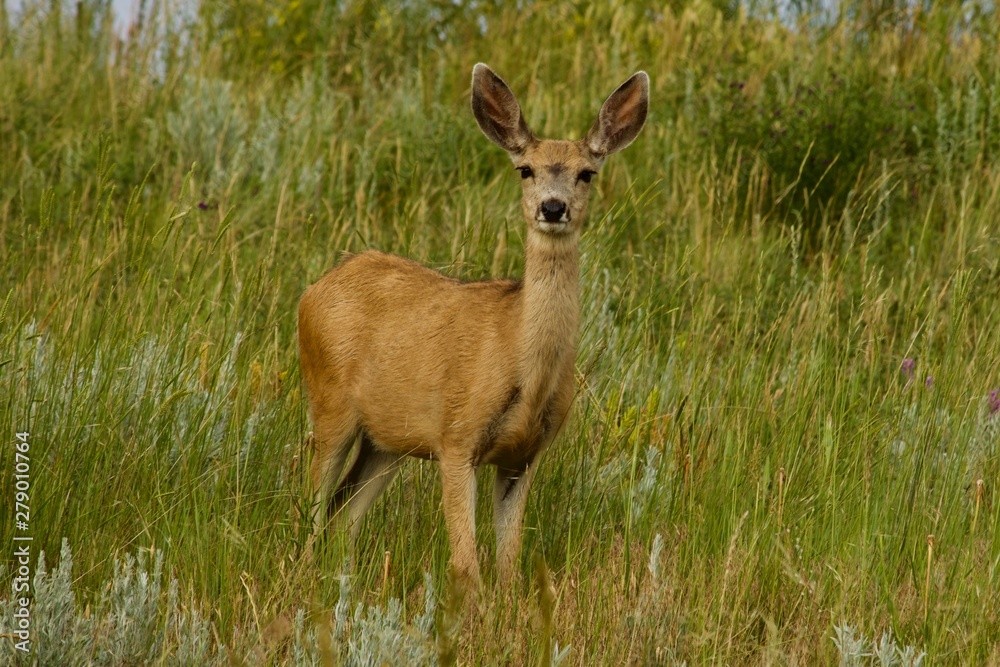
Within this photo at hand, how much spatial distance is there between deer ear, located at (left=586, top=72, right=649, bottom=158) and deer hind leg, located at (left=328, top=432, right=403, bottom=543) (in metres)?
1.50

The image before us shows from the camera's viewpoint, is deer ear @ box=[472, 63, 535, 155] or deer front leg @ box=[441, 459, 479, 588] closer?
deer front leg @ box=[441, 459, 479, 588]

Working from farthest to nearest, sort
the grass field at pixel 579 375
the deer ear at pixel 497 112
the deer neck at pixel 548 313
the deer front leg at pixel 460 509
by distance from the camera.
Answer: the deer ear at pixel 497 112, the deer neck at pixel 548 313, the deer front leg at pixel 460 509, the grass field at pixel 579 375

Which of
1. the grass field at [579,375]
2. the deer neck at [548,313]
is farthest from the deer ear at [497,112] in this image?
the deer neck at [548,313]

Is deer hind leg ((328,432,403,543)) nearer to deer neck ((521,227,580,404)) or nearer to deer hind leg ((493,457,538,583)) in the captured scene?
deer hind leg ((493,457,538,583))

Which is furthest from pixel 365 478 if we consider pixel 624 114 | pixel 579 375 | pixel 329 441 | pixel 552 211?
pixel 624 114

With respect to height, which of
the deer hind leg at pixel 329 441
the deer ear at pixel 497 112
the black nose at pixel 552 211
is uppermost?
the deer ear at pixel 497 112

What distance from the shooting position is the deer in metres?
4.56

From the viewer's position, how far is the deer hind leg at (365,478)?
16.9 ft

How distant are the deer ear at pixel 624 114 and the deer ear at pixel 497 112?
0.31m

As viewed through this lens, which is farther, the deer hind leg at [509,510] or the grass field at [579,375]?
the deer hind leg at [509,510]

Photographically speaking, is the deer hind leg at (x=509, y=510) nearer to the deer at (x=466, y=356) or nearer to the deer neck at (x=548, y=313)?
the deer at (x=466, y=356)

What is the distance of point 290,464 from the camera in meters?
5.12

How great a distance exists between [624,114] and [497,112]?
510 mm

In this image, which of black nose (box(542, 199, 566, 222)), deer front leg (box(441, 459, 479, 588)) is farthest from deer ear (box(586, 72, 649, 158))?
deer front leg (box(441, 459, 479, 588))
